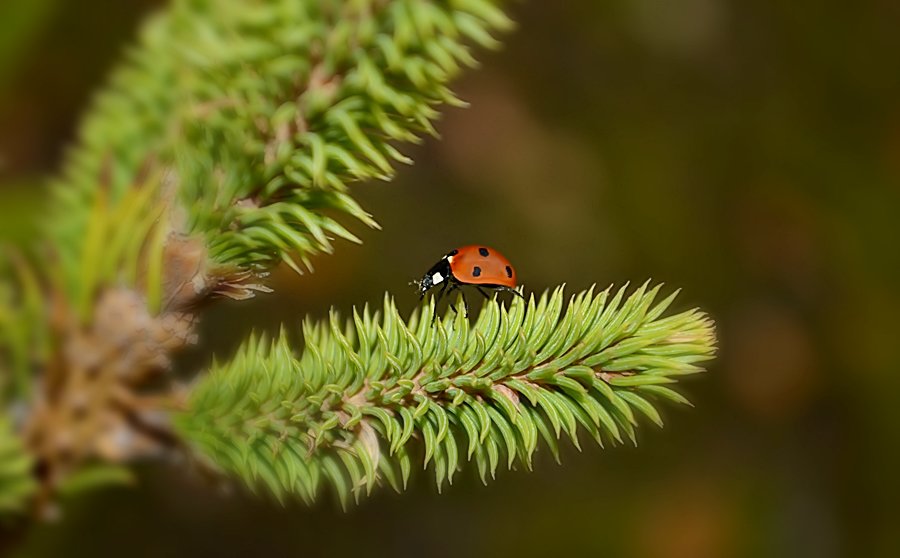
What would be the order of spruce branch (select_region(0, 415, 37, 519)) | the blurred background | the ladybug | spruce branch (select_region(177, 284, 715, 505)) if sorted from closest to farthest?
spruce branch (select_region(177, 284, 715, 505)) < spruce branch (select_region(0, 415, 37, 519)) < the ladybug < the blurred background

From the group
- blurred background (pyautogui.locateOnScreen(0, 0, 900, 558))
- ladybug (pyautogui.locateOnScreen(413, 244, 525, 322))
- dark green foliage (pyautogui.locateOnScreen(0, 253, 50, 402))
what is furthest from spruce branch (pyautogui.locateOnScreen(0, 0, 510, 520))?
blurred background (pyautogui.locateOnScreen(0, 0, 900, 558))

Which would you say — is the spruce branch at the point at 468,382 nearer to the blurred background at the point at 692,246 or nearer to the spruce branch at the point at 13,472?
the spruce branch at the point at 13,472

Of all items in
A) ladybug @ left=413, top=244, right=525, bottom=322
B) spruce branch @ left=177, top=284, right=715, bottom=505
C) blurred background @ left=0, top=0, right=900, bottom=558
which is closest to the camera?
spruce branch @ left=177, top=284, right=715, bottom=505

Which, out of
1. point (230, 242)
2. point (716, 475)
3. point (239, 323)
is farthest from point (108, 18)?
point (716, 475)

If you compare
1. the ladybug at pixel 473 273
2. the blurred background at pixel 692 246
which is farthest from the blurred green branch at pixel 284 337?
the blurred background at pixel 692 246

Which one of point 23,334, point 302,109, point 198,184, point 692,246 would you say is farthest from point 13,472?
point 692,246

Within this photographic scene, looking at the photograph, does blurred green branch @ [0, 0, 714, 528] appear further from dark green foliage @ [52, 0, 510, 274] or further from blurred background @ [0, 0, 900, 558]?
blurred background @ [0, 0, 900, 558]
